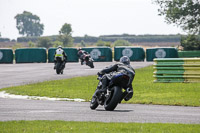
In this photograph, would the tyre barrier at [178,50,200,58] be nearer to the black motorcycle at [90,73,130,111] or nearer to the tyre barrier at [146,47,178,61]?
the tyre barrier at [146,47,178,61]

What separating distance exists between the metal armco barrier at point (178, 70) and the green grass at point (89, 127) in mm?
13856

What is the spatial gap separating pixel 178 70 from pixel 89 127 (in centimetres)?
1481

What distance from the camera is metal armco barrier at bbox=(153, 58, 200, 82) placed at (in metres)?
25.1

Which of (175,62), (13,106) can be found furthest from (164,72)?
(13,106)

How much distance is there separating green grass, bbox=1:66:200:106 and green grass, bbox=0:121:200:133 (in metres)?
5.82

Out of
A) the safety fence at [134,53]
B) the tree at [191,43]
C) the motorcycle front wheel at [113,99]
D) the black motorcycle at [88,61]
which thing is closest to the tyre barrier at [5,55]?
the safety fence at [134,53]

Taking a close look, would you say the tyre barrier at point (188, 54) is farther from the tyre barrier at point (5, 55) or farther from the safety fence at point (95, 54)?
the tyre barrier at point (5, 55)

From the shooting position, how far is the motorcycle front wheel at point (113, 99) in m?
14.5

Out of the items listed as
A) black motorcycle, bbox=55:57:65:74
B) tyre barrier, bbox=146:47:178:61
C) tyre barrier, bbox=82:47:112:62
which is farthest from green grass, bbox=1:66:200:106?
tyre barrier, bbox=146:47:178:61

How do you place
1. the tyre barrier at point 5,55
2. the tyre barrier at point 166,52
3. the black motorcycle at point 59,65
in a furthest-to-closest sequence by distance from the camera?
the tyre barrier at point 166,52 < the tyre barrier at point 5,55 < the black motorcycle at point 59,65

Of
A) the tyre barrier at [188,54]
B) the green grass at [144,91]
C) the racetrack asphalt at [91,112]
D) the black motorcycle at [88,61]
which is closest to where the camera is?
the racetrack asphalt at [91,112]

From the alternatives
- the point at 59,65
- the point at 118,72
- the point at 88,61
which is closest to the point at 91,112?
the point at 118,72

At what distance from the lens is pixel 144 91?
2158 centimetres

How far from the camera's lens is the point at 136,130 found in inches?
420
